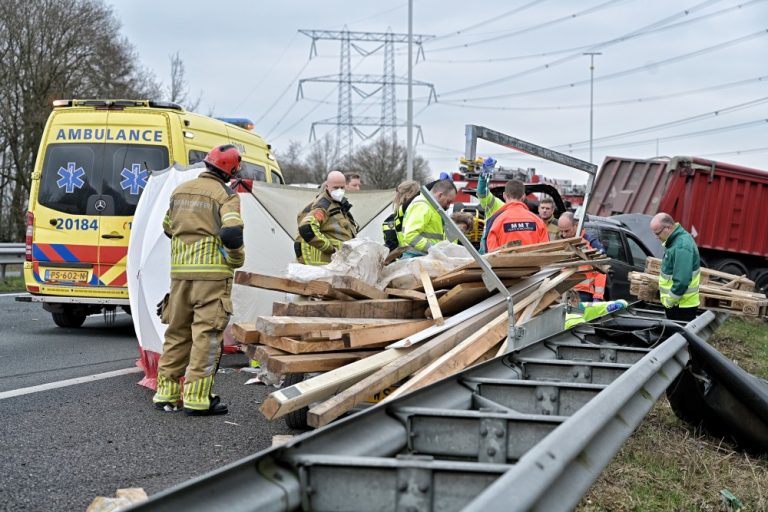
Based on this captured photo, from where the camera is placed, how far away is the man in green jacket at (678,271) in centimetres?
898

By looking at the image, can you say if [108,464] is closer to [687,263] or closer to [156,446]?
[156,446]

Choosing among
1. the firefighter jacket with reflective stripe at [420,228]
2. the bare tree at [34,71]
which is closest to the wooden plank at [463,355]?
the firefighter jacket with reflective stripe at [420,228]

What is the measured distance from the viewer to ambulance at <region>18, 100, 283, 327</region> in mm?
10578

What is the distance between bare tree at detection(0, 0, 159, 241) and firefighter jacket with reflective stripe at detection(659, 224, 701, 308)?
2419 cm

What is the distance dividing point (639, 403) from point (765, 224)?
17715 millimetres

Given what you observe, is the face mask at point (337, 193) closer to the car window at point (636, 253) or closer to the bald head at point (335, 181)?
the bald head at point (335, 181)

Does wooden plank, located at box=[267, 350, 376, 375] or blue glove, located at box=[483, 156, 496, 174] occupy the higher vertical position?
blue glove, located at box=[483, 156, 496, 174]

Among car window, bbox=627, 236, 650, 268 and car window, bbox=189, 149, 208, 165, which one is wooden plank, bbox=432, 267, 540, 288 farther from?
car window, bbox=627, 236, 650, 268

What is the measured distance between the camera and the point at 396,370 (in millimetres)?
4688

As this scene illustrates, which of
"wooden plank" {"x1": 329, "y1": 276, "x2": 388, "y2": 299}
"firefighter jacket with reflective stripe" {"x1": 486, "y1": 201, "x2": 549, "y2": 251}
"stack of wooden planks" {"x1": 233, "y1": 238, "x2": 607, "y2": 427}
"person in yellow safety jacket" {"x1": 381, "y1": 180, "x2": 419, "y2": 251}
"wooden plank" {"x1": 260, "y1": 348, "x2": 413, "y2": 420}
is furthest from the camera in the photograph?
"person in yellow safety jacket" {"x1": 381, "y1": 180, "x2": 419, "y2": 251}

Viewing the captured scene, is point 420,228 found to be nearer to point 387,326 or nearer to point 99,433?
point 387,326

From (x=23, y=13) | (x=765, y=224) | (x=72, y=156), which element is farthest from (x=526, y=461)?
(x=23, y=13)

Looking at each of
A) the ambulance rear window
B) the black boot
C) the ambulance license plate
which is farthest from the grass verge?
the ambulance license plate

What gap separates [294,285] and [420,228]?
2088mm
